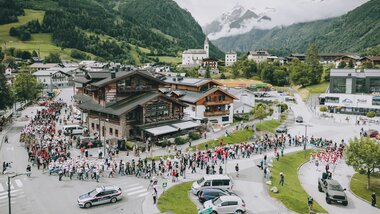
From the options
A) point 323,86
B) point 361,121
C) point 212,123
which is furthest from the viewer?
point 323,86

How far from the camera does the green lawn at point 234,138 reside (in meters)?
49.8

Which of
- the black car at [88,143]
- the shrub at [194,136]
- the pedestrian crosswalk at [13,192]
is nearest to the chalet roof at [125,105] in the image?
the black car at [88,143]

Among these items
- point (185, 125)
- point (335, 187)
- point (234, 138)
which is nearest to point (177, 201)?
point (335, 187)

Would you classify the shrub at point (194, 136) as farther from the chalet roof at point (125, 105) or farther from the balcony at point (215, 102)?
the balcony at point (215, 102)

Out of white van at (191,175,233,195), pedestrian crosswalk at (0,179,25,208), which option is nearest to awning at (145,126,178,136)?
white van at (191,175,233,195)

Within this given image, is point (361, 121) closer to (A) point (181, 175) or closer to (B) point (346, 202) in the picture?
(B) point (346, 202)

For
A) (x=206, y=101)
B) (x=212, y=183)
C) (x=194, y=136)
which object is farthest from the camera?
(x=206, y=101)

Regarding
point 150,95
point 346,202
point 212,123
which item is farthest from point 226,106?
point 346,202

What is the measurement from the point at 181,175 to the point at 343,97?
6621 centimetres

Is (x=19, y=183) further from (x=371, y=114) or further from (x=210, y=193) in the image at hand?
(x=371, y=114)

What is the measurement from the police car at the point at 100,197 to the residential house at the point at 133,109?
65.2 feet

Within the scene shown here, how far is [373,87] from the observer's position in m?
88.8

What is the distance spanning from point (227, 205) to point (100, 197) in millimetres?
10064

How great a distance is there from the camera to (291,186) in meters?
35.0
